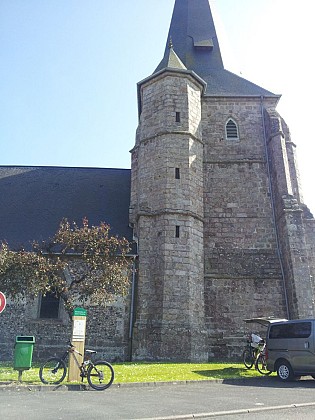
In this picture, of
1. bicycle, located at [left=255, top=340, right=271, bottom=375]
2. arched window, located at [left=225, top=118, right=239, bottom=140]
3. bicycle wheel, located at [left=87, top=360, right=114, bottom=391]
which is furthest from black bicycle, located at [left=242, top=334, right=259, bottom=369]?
arched window, located at [left=225, top=118, right=239, bottom=140]

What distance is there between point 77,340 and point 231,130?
48.0ft

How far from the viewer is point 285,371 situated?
10.2m

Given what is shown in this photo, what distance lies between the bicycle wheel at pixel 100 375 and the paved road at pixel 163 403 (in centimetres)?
24

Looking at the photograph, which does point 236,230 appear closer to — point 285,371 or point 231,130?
point 231,130

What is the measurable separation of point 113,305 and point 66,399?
826 centimetres

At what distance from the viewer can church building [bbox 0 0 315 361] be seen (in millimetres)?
14633

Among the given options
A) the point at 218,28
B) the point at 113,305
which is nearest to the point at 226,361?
the point at 113,305

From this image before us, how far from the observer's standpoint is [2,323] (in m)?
15.0

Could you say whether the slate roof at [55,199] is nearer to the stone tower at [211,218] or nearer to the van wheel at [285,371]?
the stone tower at [211,218]

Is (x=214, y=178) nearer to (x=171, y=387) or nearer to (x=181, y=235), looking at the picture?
(x=181, y=235)

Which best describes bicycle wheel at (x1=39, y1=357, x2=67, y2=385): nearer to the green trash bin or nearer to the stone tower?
the green trash bin

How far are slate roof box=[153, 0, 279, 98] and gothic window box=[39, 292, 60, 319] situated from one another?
1275 centimetres

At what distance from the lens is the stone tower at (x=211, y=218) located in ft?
47.7

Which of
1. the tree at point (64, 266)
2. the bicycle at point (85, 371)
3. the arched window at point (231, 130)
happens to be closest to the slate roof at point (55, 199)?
the tree at point (64, 266)
